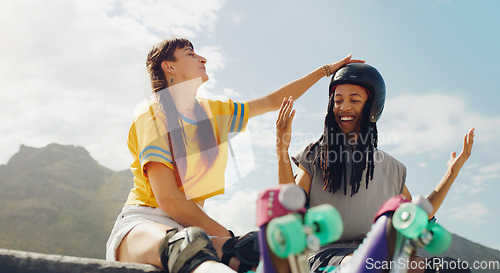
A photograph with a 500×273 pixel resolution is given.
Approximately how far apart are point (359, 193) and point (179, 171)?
4.65ft

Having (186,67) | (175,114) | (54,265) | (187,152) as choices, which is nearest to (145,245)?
(54,265)

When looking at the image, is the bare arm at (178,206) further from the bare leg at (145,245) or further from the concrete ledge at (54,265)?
the concrete ledge at (54,265)

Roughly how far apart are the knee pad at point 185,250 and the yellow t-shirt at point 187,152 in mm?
643

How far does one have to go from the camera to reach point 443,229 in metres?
1.48

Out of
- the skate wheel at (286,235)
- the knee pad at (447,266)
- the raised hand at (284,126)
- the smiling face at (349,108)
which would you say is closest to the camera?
the skate wheel at (286,235)

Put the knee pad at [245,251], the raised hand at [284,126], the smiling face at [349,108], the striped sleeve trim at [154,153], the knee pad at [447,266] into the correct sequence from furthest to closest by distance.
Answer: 1. the smiling face at [349,108]
2. the raised hand at [284,126]
3. the striped sleeve trim at [154,153]
4. the knee pad at [245,251]
5. the knee pad at [447,266]

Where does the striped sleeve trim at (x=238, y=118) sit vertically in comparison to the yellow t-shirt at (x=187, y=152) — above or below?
above

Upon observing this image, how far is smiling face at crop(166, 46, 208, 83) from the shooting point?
9.87 feet

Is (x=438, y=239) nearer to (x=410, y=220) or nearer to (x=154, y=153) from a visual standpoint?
(x=410, y=220)

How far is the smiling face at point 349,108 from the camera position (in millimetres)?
3269

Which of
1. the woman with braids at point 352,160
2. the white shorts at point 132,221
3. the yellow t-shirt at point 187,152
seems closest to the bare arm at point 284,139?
the woman with braids at point 352,160

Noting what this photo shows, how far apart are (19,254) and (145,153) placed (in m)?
0.89

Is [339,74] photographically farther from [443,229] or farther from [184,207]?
[443,229]

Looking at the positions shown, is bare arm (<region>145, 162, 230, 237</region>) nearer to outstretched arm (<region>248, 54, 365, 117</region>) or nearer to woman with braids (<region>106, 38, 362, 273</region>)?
woman with braids (<region>106, 38, 362, 273</region>)
